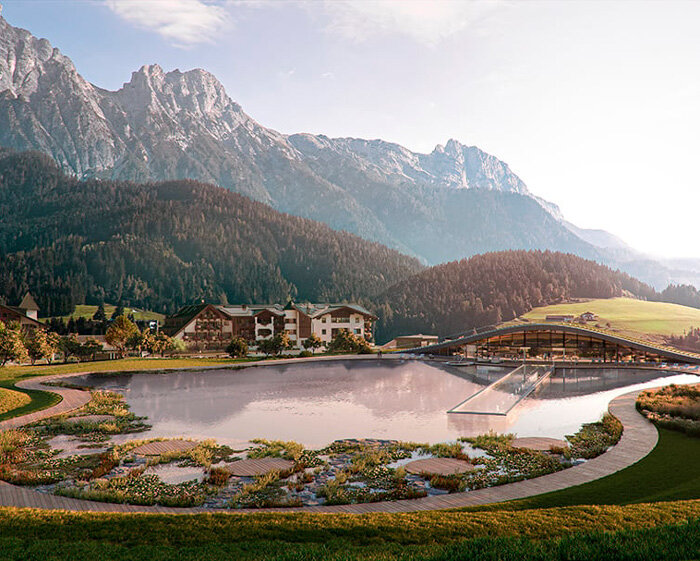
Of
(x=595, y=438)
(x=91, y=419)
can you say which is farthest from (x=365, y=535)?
(x=91, y=419)

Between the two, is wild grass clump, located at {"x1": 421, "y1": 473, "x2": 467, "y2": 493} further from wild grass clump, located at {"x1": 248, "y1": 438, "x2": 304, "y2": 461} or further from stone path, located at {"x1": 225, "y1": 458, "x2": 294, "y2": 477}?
wild grass clump, located at {"x1": 248, "y1": 438, "x2": 304, "y2": 461}

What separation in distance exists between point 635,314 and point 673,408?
80480 mm

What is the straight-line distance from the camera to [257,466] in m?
18.3

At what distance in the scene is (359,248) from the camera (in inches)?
7653

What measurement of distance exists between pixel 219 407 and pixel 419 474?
17.8m

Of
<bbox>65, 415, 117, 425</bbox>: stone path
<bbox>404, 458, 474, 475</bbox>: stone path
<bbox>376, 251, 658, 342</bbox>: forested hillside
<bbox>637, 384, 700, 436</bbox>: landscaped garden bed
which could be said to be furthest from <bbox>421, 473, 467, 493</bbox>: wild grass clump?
<bbox>376, 251, 658, 342</bbox>: forested hillside

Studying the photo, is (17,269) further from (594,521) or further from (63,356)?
(594,521)

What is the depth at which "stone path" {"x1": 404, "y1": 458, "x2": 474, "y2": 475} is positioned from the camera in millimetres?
17719

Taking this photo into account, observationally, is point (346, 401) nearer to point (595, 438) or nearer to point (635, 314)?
point (595, 438)

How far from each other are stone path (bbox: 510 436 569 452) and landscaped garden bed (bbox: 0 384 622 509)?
340 millimetres

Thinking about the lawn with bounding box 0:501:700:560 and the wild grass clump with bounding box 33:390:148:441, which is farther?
the wild grass clump with bounding box 33:390:148:441

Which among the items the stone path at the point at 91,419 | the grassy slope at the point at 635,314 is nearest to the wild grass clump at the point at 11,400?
the stone path at the point at 91,419

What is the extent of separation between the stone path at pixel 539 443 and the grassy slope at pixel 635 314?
65.0 m

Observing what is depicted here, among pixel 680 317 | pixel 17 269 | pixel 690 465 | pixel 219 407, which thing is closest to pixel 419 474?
pixel 690 465
